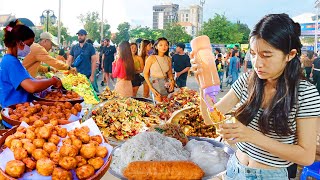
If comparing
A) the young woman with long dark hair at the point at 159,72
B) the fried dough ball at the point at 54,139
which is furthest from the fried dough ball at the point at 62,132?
the young woman with long dark hair at the point at 159,72

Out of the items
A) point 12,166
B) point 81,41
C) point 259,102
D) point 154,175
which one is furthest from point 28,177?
point 81,41

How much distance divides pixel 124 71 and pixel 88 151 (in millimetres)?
4718

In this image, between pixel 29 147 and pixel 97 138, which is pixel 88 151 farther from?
pixel 29 147

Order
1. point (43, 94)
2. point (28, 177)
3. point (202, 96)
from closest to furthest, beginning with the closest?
point (28, 177), point (202, 96), point (43, 94)

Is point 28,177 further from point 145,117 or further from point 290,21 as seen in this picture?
point 145,117

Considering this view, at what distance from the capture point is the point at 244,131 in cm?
147

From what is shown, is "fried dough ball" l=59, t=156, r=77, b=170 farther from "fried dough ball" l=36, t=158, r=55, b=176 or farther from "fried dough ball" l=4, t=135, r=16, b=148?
"fried dough ball" l=4, t=135, r=16, b=148

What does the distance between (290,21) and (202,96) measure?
68 cm

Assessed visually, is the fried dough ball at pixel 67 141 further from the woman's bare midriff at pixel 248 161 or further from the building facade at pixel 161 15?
the building facade at pixel 161 15

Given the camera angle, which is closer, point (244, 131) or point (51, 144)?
point (244, 131)

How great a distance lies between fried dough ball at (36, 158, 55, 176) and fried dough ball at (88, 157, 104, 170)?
0.69 feet

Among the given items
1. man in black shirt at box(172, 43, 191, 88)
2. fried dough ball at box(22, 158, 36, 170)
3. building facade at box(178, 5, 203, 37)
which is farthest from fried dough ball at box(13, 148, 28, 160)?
building facade at box(178, 5, 203, 37)

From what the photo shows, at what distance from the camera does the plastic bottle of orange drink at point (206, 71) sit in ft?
6.39

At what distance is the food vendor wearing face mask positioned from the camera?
3.04 m
